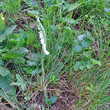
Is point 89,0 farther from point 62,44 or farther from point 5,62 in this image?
point 5,62

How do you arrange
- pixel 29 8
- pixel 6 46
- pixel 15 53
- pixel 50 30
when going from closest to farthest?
pixel 15 53
pixel 6 46
pixel 50 30
pixel 29 8

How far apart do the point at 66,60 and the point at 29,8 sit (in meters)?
0.83

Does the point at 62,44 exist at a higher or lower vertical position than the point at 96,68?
higher

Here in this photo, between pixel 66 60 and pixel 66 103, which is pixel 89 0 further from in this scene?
pixel 66 103

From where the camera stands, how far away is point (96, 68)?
139 cm

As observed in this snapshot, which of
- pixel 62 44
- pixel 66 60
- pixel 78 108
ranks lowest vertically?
pixel 78 108

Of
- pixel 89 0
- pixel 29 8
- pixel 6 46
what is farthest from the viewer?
pixel 89 0

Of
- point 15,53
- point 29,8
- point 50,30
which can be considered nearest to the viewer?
point 15,53

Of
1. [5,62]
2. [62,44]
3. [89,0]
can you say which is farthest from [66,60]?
[89,0]

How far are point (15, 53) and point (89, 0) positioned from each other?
128cm

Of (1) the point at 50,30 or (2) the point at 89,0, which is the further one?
(2) the point at 89,0

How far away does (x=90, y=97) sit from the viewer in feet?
4.12

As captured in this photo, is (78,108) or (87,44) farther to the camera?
(87,44)

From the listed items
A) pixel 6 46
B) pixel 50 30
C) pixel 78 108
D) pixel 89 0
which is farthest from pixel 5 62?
pixel 89 0
